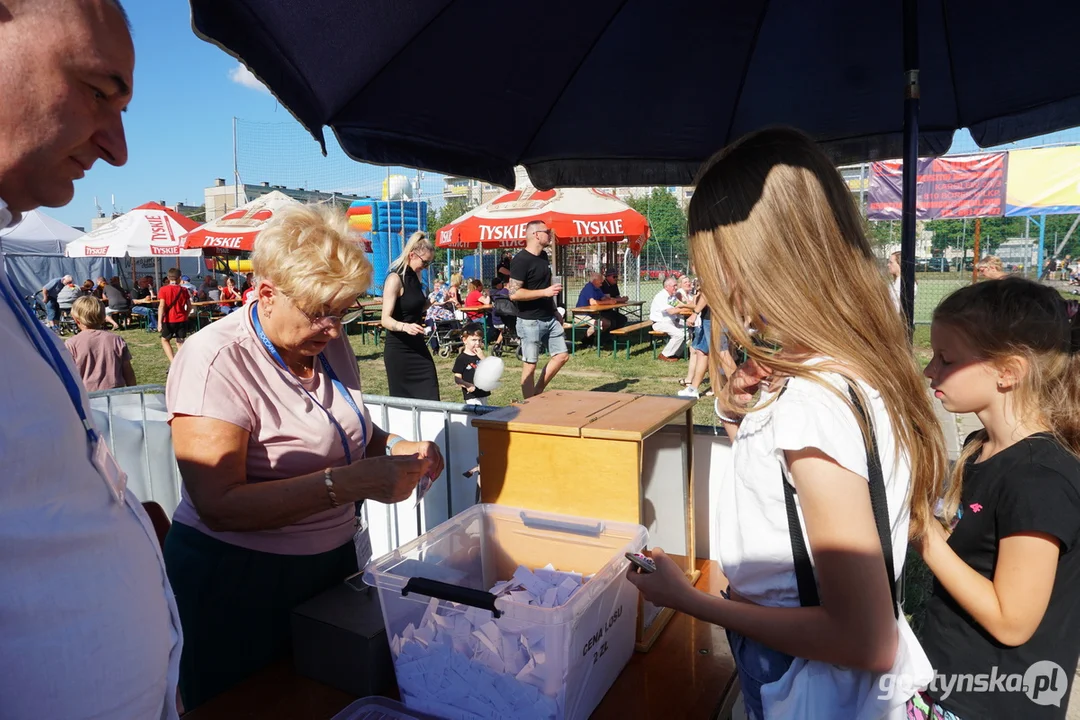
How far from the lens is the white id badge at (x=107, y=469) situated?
0.85m

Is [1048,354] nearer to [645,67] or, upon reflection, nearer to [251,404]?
[645,67]

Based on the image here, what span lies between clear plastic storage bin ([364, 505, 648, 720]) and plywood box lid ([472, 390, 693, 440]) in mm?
218

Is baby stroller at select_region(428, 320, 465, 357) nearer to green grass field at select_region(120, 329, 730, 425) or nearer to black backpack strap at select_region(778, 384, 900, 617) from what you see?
green grass field at select_region(120, 329, 730, 425)

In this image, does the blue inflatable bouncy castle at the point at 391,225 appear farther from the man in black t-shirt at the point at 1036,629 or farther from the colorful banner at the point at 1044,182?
the man in black t-shirt at the point at 1036,629

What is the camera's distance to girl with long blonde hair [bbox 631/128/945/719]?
93cm

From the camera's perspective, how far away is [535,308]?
283 inches

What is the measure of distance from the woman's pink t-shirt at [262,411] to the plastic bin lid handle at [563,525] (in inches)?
21.7

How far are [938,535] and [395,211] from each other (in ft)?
58.4

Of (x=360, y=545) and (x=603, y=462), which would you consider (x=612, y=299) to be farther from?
(x=603, y=462)

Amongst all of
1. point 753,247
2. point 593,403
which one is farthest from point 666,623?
point 753,247

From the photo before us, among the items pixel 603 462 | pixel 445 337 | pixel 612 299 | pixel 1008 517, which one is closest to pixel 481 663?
pixel 603 462

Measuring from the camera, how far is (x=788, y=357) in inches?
41.6

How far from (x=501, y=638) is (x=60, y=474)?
2.41 ft

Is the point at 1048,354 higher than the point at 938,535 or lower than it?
higher
